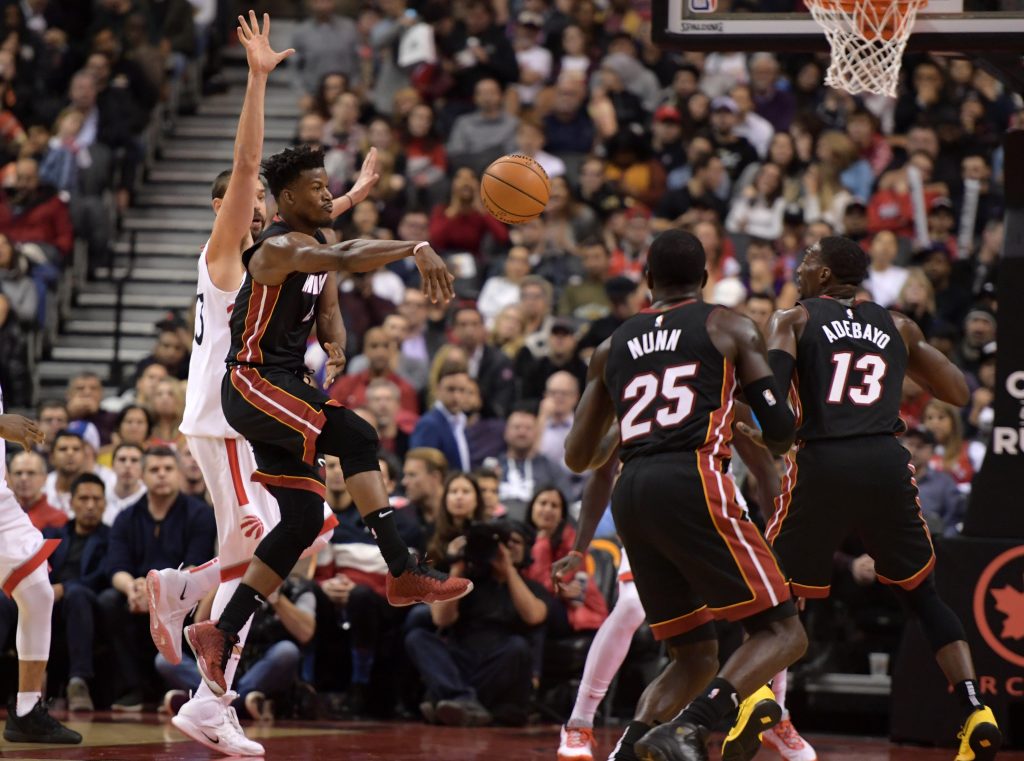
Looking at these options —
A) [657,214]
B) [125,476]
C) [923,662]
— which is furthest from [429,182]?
[923,662]

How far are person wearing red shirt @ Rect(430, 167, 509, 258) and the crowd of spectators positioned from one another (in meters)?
0.02

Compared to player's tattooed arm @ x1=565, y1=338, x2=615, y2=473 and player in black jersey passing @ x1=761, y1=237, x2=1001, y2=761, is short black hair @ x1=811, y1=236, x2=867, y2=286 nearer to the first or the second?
player in black jersey passing @ x1=761, y1=237, x2=1001, y2=761

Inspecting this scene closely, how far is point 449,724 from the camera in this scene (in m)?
10.3

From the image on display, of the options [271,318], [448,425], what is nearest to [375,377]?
[448,425]

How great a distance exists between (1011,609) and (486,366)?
5.82m

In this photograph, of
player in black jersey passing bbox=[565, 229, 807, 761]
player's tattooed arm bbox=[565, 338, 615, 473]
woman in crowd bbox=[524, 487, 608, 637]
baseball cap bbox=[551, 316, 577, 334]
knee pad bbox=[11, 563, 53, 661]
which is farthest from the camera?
baseball cap bbox=[551, 316, 577, 334]

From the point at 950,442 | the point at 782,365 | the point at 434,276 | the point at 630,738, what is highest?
the point at 434,276

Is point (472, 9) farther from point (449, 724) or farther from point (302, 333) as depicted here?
point (302, 333)

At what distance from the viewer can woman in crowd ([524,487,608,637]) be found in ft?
35.6

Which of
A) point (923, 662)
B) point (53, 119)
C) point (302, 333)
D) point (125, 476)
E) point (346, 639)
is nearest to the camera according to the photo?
point (302, 333)

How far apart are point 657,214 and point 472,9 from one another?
400 centimetres

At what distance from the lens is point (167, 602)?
7945mm

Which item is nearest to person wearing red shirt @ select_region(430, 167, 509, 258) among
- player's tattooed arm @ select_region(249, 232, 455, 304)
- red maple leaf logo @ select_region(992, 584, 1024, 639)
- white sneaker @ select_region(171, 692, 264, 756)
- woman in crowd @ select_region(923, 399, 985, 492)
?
woman in crowd @ select_region(923, 399, 985, 492)

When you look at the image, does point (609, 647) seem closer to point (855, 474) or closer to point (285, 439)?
point (855, 474)
